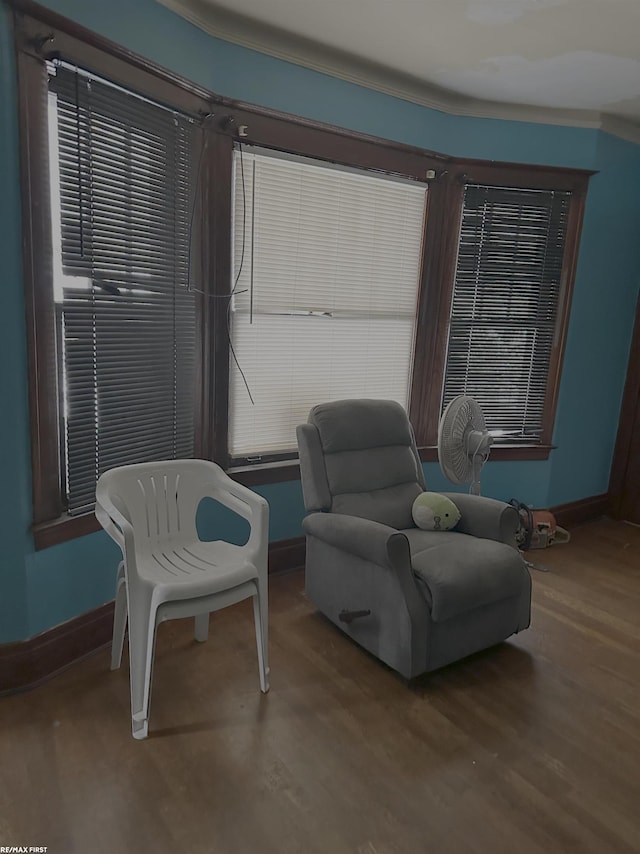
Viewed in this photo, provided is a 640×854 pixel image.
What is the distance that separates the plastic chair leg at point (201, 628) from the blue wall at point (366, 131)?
1.27 feet

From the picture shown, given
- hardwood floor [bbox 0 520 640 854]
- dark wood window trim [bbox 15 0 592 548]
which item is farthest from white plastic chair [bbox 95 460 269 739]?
dark wood window trim [bbox 15 0 592 548]

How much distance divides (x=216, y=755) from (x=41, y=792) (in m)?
0.50

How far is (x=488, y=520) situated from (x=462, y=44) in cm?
216

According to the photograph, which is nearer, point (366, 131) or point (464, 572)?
point (464, 572)

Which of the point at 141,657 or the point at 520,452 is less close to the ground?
the point at 520,452

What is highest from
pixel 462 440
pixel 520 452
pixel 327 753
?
pixel 462 440

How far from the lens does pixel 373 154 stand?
306 cm

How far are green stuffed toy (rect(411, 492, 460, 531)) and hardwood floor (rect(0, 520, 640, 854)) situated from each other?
1.90ft

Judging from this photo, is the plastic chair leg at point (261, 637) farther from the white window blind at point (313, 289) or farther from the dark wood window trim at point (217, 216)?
the white window blind at point (313, 289)

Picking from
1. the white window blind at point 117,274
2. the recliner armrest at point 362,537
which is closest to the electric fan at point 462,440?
the recliner armrest at point 362,537

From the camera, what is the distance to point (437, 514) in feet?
8.50

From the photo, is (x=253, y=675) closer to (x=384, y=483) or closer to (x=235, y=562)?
(x=235, y=562)

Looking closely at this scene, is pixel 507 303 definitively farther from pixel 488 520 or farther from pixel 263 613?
pixel 263 613

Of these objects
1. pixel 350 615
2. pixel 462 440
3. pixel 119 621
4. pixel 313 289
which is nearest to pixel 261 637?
pixel 350 615
